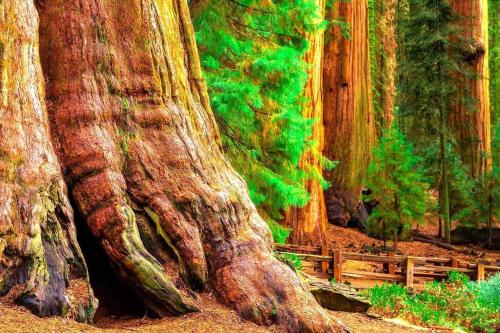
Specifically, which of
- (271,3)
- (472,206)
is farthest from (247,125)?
(472,206)

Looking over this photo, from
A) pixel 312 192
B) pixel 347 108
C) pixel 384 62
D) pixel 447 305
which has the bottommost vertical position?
pixel 447 305

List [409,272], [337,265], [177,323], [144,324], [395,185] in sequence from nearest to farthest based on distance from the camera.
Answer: [177,323] < [144,324] < [337,265] < [409,272] < [395,185]

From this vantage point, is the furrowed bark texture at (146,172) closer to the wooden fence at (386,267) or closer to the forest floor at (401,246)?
the wooden fence at (386,267)

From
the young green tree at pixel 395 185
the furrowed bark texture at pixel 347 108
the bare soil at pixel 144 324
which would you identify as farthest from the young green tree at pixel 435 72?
the bare soil at pixel 144 324

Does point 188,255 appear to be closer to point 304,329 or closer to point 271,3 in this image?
point 304,329

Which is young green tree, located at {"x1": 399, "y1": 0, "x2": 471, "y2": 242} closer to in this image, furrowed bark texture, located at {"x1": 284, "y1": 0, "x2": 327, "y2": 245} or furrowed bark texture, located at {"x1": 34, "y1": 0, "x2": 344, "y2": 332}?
furrowed bark texture, located at {"x1": 284, "y1": 0, "x2": 327, "y2": 245}

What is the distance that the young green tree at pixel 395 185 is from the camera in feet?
55.9

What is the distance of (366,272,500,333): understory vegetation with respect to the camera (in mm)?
8906

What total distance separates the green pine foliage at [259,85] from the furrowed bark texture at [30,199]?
522cm

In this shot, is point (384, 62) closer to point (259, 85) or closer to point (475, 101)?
point (475, 101)

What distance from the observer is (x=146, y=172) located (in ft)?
19.1

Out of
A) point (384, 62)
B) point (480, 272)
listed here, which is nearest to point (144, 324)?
point (480, 272)

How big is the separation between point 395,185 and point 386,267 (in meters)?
4.05

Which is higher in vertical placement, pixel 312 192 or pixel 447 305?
pixel 312 192
